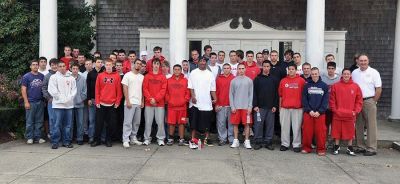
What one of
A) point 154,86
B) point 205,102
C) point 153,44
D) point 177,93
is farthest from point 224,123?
point 153,44

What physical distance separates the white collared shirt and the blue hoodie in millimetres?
826

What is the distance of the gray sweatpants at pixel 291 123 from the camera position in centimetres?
838

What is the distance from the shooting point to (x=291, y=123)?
338 inches

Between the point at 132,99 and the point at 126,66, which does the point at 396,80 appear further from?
the point at 132,99

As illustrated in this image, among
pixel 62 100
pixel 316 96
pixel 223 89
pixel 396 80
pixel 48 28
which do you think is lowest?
pixel 62 100

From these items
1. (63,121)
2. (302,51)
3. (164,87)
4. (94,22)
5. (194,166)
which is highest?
(94,22)

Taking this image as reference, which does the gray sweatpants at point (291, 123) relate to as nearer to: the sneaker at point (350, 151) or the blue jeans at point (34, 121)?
the sneaker at point (350, 151)

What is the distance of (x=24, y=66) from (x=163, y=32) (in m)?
4.15

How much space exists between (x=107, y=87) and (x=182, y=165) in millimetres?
2467

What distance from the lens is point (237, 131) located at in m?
8.82

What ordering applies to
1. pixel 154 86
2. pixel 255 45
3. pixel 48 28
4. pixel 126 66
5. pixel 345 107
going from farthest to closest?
pixel 255 45
pixel 48 28
pixel 126 66
pixel 154 86
pixel 345 107

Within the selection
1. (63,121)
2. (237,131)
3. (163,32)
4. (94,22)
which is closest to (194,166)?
(237,131)

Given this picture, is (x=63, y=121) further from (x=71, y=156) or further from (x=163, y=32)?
(x=163, y=32)

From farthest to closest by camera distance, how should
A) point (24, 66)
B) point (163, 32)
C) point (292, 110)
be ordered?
point (163, 32)
point (24, 66)
point (292, 110)
